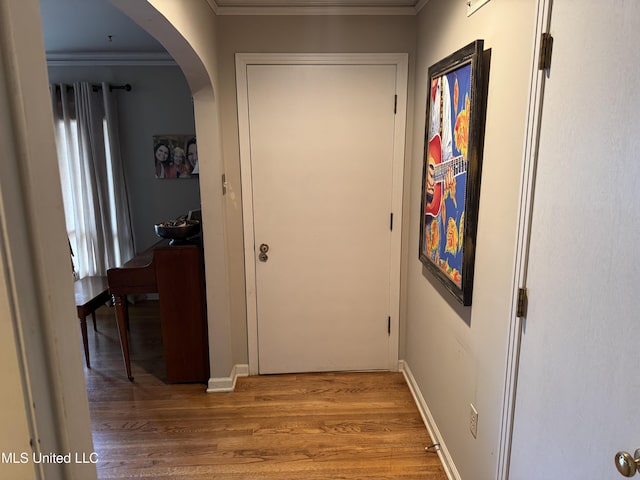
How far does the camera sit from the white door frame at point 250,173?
2.59m

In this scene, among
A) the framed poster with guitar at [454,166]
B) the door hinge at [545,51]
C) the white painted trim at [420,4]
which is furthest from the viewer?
the white painted trim at [420,4]

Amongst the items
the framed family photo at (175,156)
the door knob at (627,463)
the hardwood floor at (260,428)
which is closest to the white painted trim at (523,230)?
the door knob at (627,463)

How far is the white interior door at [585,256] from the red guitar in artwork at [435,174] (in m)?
0.75

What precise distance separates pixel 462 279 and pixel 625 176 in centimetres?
96

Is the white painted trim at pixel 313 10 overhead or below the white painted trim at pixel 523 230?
overhead

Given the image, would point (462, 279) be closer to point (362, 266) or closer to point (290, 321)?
point (362, 266)

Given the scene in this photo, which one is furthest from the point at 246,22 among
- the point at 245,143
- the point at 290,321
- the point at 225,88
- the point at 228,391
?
the point at 228,391

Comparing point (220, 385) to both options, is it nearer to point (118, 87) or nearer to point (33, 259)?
point (33, 259)

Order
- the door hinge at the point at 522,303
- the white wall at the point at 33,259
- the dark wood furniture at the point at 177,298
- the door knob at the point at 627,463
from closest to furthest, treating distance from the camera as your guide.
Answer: the white wall at the point at 33,259 < the door knob at the point at 627,463 < the door hinge at the point at 522,303 < the dark wood furniture at the point at 177,298

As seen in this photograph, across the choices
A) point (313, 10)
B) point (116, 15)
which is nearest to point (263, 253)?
point (313, 10)

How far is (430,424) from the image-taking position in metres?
2.38

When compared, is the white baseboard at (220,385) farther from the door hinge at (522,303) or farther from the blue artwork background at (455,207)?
the door hinge at (522,303)

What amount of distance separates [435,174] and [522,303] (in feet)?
3.18

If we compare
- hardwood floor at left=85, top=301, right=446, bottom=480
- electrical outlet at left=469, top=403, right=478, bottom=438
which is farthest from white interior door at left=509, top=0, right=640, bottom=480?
hardwood floor at left=85, top=301, right=446, bottom=480
